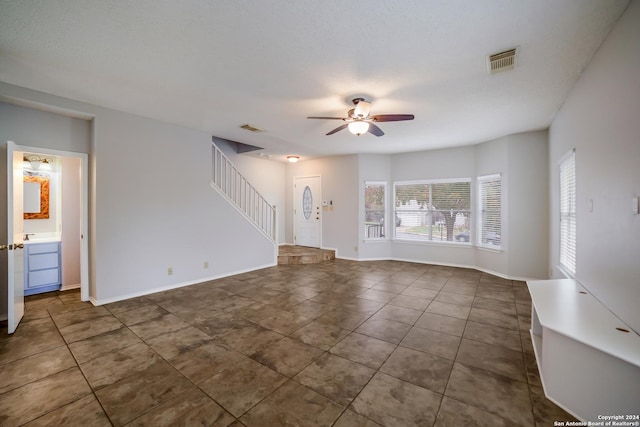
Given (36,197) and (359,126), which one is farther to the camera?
(36,197)

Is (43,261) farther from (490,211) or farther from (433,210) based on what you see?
(490,211)

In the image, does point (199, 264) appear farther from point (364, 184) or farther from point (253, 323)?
point (364, 184)

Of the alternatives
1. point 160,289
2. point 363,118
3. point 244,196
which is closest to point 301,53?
point 363,118

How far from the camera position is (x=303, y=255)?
6770 mm

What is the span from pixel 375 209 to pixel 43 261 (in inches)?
266

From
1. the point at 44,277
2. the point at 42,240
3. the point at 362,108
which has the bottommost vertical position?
the point at 44,277

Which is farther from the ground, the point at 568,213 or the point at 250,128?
the point at 250,128

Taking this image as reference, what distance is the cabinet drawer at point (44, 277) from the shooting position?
4.33m

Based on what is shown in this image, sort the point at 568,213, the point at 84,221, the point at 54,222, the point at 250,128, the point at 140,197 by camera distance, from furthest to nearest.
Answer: the point at 54,222 < the point at 250,128 < the point at 140,197 < the point at 84,221 < the point at 568,213

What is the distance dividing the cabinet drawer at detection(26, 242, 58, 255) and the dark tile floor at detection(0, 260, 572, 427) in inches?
28.8

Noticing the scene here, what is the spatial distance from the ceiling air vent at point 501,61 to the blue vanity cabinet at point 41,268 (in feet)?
22.1

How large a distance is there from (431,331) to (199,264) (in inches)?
159

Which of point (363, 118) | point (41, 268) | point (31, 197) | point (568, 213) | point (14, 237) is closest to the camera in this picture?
point (14, 237)

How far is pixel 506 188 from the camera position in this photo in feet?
17.3
